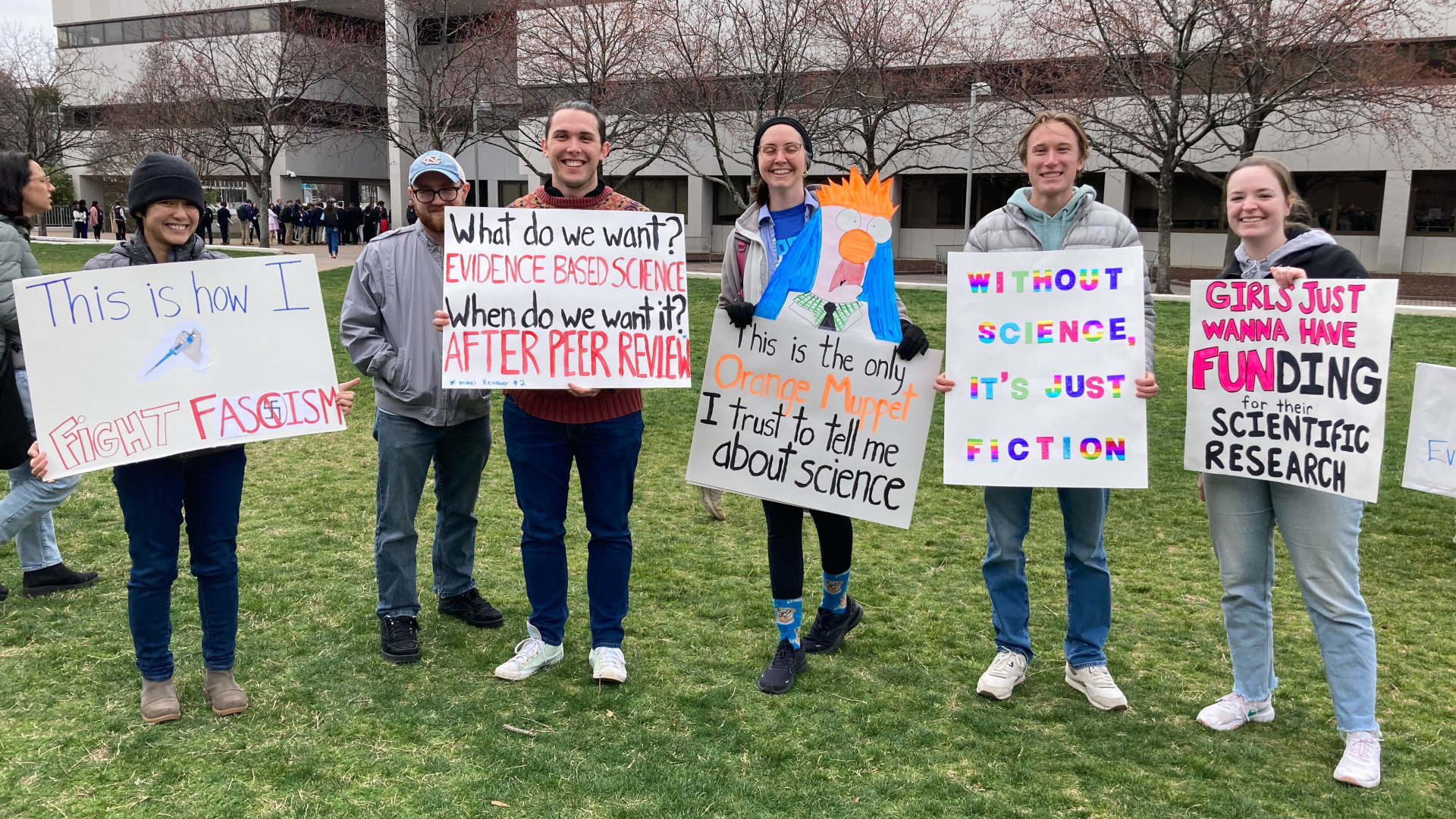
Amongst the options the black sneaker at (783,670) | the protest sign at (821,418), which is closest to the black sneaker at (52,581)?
the protest sign at (821,418)

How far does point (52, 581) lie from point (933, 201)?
30685 mm

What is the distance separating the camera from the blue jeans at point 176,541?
3461 millimetres

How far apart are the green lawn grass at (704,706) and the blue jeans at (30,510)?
24cm

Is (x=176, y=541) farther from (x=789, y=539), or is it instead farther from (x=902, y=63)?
(x=902, y=63)

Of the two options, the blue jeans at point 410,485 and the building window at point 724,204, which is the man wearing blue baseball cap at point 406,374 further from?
the building window at point 724,204

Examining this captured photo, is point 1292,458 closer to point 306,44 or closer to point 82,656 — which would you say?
point 82,656

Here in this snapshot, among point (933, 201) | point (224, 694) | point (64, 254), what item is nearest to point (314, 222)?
point (64, 254)

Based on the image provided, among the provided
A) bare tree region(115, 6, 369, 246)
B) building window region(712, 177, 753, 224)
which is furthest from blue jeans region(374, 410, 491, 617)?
building window region(712, 177, 753, 224)

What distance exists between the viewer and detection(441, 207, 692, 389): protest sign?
3758mm

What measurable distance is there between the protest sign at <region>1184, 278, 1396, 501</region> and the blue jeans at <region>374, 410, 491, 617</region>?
2723 mm

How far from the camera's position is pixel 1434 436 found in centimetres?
430

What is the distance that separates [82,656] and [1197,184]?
3054 cm

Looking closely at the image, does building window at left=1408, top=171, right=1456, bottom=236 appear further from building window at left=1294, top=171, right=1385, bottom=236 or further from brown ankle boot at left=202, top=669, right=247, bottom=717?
brown ankle boot at left=202, top=669, right=247, bottom=717

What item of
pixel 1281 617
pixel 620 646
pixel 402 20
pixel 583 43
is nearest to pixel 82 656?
pixel 620 646
